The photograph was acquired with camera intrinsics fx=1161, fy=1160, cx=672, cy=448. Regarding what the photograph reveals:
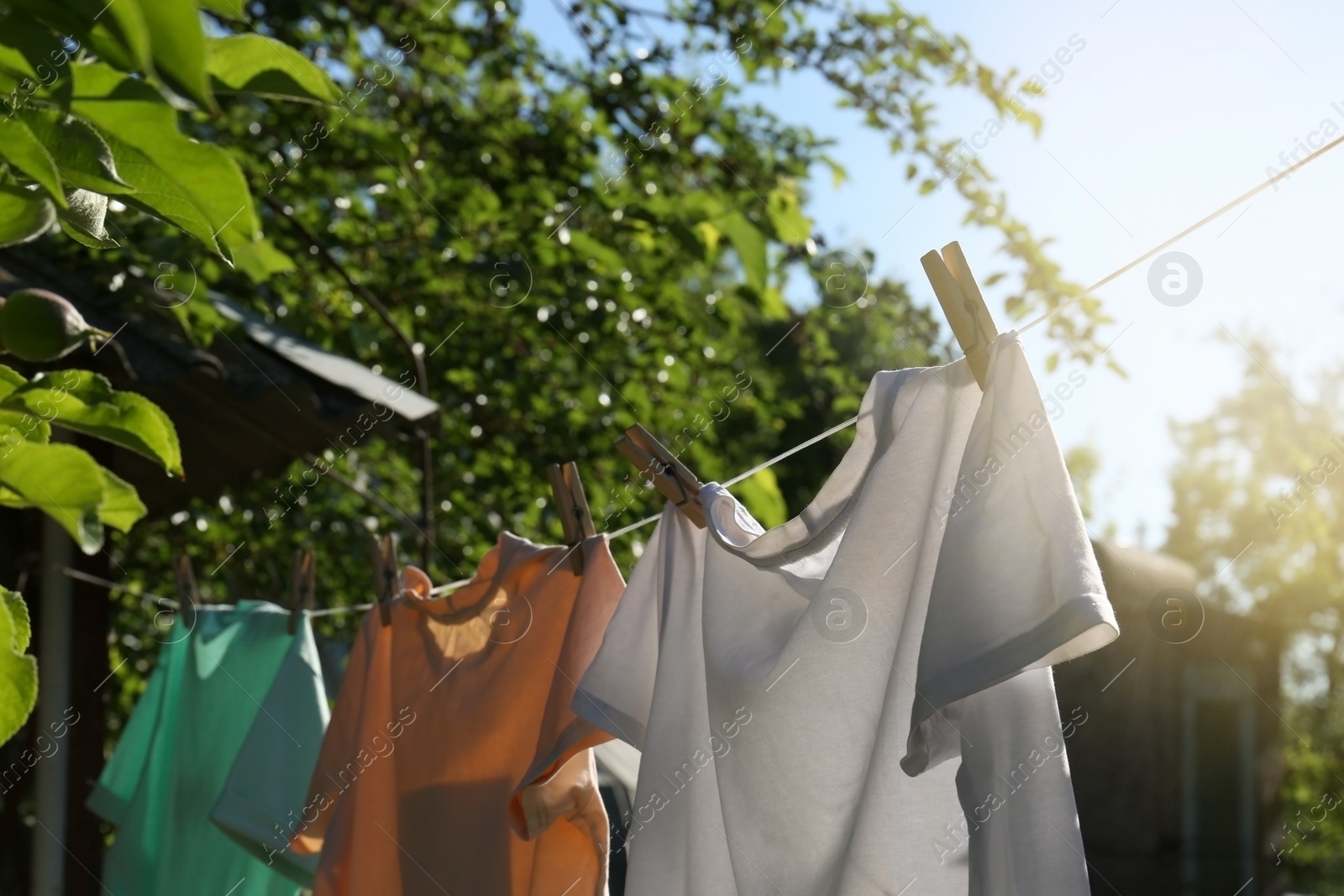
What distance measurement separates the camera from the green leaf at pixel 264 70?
0.65 m

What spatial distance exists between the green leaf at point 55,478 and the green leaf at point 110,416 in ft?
0.22

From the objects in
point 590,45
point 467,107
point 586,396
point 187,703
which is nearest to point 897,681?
point 187,703

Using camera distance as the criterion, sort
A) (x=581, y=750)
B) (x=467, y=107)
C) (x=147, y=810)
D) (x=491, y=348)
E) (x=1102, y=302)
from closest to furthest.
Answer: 1. (x=581, y=750)
2. (x=147, y=810)
3. (x=1102, y=302)
4. (x=491, y=348)
5. (x=467, y=107)

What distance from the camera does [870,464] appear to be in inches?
39.5

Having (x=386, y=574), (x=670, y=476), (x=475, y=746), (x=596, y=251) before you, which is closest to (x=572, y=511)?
(x=670, y=476)

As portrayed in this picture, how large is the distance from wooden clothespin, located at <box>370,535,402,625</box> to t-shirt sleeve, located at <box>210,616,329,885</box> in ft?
0.66

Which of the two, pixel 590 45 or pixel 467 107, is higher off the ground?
pixel 467 107

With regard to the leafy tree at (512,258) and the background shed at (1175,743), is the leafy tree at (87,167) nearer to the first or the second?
the leafy tree at (512,258)

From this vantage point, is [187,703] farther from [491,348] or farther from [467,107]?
[467,107]

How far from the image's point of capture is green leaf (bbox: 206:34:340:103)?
0.65 meters

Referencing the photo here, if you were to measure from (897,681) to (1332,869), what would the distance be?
1920 cm

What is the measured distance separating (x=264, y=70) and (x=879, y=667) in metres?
0.65

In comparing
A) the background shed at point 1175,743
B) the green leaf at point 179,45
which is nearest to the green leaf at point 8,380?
the green leaf at point 179,45

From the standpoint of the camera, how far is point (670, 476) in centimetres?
118
